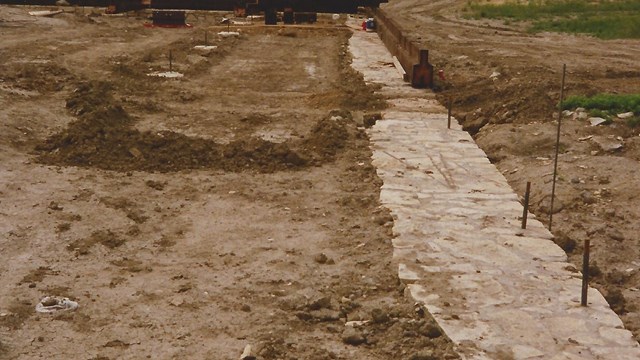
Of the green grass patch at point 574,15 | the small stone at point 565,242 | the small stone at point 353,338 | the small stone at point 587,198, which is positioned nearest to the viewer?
the small stone at point 353,338

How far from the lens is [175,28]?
26.8 m

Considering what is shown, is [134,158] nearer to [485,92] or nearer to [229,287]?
[229,287]

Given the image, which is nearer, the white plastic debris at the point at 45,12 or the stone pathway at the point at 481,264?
the stone pathway at the point at 481,264

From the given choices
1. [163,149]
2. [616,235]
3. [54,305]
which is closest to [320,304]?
[54,305]

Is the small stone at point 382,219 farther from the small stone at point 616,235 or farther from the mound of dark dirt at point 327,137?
the mound of dark dirt at point 327,137

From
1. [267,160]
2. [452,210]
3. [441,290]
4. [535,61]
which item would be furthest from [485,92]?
[441,290]

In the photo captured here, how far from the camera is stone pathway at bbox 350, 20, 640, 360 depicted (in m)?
6.16

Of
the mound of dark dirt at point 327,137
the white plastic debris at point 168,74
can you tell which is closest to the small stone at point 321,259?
the mound of dark dirt at point 327,137

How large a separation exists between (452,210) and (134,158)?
408 cm

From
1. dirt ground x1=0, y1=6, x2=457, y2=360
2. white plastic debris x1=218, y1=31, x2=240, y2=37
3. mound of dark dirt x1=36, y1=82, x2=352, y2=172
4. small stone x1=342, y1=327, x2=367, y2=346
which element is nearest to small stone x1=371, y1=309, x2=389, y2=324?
dirt ground x1=0, y1=6, x2=457, y2=360

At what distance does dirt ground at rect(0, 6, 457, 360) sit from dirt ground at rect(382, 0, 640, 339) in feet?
5.82

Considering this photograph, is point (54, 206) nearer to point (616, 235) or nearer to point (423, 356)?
point (423, 356)

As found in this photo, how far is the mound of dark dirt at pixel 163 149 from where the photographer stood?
1064cm

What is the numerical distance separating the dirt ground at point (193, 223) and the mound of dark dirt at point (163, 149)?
27 mm
